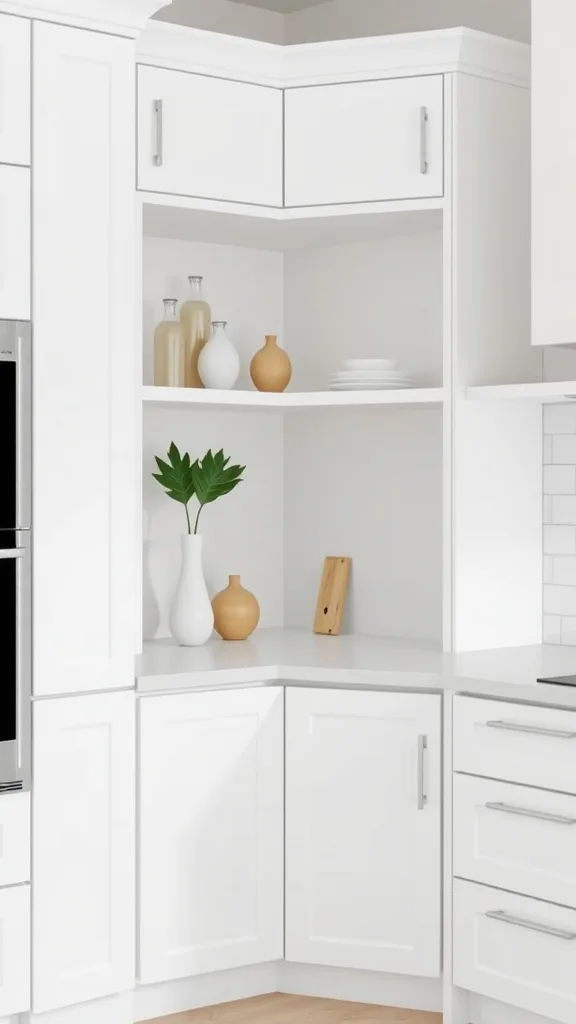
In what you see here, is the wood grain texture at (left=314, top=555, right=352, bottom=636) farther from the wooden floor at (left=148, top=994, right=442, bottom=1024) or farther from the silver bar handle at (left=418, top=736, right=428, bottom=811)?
the wooden floor at (left=148, top=994, right=442, bottom=1024)

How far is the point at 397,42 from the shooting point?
339cm

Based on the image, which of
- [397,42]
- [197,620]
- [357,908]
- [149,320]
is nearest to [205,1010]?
→ [357,908]

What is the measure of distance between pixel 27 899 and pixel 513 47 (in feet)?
7.74

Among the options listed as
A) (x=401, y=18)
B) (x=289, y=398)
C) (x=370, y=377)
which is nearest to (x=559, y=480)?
(x=370, y=377)

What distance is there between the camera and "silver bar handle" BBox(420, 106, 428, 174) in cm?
341

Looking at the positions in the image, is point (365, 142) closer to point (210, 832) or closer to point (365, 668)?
point (365, 668)

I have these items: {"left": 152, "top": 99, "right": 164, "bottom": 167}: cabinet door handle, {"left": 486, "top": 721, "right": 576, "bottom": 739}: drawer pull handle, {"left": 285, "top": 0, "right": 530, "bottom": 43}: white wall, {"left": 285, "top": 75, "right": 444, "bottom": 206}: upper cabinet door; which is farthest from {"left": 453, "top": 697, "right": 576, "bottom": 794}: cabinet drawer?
{"left": 285, "top": 0, "right": 530, "bottom": 43}: white wall

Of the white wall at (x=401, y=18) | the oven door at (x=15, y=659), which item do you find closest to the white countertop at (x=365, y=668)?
the oven door at (x=15, y=659)

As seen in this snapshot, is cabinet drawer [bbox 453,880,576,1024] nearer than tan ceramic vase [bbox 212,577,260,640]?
Yes

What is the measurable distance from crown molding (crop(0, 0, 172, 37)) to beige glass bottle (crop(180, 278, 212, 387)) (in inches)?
31.6

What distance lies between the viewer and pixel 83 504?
3.01 metres

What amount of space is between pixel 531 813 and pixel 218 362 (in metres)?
1.44

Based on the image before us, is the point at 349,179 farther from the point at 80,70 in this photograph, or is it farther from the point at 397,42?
the point at 80,70

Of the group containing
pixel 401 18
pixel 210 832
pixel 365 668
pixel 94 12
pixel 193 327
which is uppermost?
pixel 401 18
